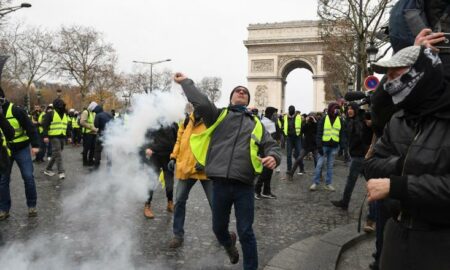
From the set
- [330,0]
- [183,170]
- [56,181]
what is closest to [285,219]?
[183,170]

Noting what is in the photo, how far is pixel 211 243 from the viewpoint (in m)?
4.84

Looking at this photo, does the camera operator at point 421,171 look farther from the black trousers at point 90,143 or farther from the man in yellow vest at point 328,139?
the black trousers at point 90,143

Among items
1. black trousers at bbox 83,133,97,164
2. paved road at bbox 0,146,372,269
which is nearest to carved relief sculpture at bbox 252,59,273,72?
black trousers at bbox 83,133,97,164

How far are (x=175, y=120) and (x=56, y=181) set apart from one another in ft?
14.9

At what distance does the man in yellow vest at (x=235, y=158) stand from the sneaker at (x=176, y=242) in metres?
0.94

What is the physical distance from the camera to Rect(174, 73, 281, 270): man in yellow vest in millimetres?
3613

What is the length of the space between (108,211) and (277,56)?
4427 cm

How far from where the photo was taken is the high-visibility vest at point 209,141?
3.68 meters

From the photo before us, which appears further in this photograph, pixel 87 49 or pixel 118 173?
pixel 87 49

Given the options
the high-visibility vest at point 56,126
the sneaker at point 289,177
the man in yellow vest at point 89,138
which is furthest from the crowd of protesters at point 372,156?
the man in yellow vest at point 89,138

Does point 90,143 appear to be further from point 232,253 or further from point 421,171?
point 421,171

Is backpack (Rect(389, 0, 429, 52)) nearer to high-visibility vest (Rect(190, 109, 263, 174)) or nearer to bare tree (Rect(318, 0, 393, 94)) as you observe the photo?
high-visibility vest (Rect(190, 109, 263, 174))

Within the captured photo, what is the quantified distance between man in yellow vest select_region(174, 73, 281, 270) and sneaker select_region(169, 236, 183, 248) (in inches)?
36.9

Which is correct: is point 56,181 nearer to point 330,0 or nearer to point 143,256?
point 143,256
